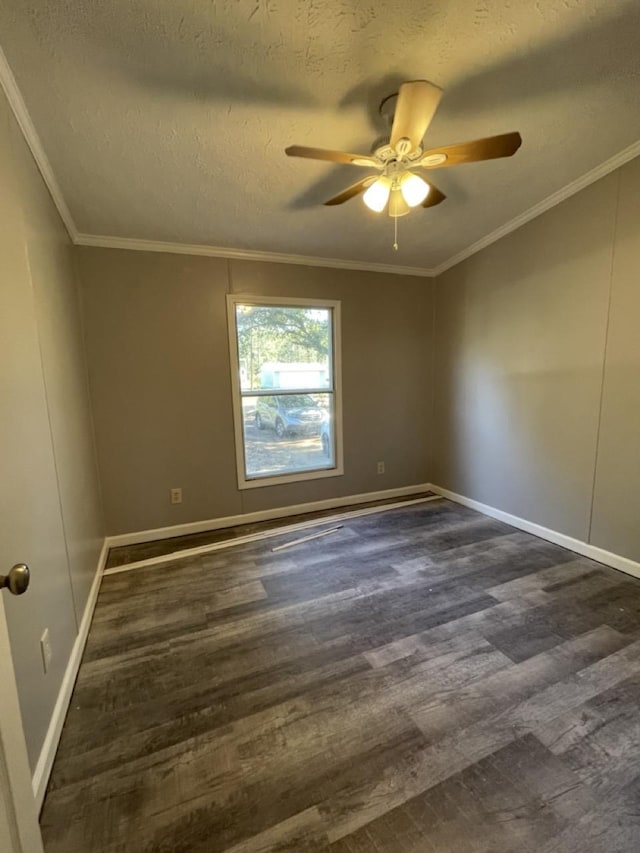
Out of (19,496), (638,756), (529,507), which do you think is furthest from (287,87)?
(529,507)

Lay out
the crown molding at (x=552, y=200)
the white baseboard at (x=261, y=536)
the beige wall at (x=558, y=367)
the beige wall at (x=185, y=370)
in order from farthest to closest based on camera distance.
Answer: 1. the beige wall at (x=185, y=370)
2. the white baseboard at (x=261, y=536)
3. the beige wall at (x=558, y=367)
4. the crown molding at (x=552, y=200)

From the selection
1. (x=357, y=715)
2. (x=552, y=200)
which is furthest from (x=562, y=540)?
(x=552, y=200)

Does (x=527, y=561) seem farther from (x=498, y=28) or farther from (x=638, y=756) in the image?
(x=498, y=28)

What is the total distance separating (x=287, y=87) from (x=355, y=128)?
414 mm

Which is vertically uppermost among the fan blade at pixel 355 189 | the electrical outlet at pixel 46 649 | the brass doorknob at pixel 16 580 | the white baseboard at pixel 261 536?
the fan blade at pixel 355 189

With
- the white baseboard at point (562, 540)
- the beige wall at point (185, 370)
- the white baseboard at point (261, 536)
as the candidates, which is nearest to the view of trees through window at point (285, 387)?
the beige wall at point (185, 370)

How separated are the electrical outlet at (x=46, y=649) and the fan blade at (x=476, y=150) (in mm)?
2480

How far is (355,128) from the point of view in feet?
6.27

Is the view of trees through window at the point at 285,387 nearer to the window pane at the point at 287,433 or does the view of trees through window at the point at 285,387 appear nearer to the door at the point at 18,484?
the window pane at the point at 287,433

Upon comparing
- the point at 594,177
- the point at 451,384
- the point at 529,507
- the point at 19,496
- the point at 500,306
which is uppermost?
the point at 594,177

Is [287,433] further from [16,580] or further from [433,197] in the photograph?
[16,580]

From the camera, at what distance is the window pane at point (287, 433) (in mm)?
3402

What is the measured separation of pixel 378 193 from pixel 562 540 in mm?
2762

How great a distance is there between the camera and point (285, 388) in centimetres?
346
